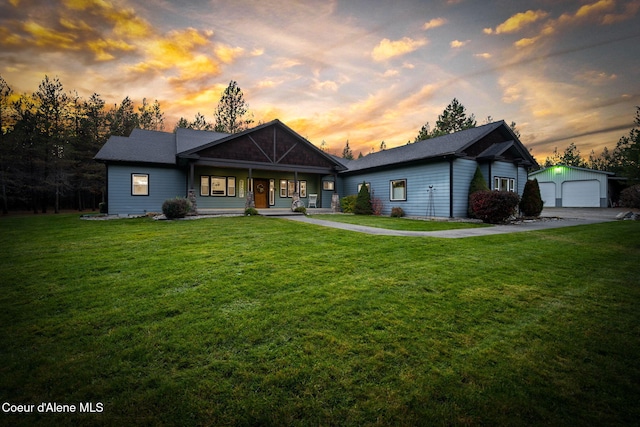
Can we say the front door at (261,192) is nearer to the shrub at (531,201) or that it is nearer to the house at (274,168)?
the house at (274,168)

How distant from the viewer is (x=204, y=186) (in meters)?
17.8

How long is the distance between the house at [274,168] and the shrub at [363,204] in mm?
1158

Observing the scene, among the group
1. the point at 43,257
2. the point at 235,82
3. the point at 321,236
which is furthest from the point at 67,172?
the point at 321,236

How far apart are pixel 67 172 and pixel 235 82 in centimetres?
2104

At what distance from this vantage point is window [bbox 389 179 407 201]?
1759cm

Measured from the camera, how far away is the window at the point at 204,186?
17.7 metres

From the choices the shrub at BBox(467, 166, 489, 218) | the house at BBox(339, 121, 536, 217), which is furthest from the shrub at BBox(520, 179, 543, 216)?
the shrub at BBox(467, 166, 489, 218)

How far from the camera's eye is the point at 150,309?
325 centimetres

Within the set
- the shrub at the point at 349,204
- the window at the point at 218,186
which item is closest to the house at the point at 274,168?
Answer: the window at the point at 218,186

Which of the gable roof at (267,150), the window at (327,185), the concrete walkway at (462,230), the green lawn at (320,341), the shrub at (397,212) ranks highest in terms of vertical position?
the gable roof at (267,150)

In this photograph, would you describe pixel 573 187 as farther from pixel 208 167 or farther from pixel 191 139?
pixel 191 139

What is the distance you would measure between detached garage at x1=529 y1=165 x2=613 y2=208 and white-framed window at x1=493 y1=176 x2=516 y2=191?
13.5 metres

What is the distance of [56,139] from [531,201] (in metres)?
40.1

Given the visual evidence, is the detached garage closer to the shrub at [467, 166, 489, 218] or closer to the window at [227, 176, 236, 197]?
the shrub at [467, 166, 489, 218]
